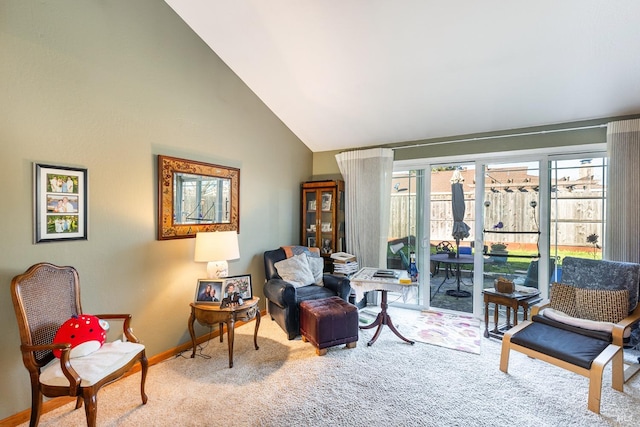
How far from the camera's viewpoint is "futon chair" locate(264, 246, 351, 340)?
125 inches

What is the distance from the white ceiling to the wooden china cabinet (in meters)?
1.13

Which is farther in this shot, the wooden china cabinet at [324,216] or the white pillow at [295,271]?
the wooden china cabinet at [324,216]

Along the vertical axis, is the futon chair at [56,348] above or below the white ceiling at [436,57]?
below

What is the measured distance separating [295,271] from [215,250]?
3.75 feet

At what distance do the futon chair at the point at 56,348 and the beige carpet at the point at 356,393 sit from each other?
0.95 ft

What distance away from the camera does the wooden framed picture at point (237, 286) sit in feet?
9.11

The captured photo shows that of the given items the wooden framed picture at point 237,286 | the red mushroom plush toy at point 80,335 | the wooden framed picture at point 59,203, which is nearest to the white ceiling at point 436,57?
the wooden framed picture at point 59,203

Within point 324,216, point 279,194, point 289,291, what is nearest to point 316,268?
point 289,291

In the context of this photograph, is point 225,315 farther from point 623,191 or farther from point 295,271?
point 623,191

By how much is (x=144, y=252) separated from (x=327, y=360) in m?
1.93

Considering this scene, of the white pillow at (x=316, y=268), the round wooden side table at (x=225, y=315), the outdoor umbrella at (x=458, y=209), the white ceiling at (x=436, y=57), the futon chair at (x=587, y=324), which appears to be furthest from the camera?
the outdoor umbrella at (x=458, y=209)

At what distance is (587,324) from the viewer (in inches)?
99.7

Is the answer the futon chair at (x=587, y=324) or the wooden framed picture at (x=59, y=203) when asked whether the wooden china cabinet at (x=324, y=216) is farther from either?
the wooden framed picture at (x=59, y=203)

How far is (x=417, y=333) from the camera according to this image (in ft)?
11.2
